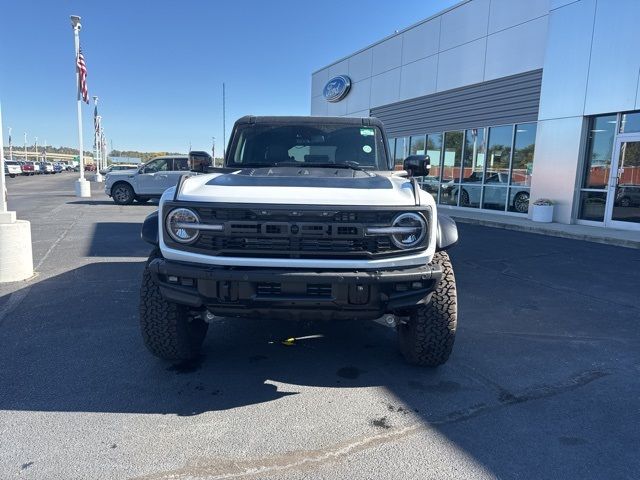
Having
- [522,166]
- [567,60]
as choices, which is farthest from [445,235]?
[522,166]

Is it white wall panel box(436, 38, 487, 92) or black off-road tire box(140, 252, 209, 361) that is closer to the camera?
black off-road tire box(140, 252, 209, 361)

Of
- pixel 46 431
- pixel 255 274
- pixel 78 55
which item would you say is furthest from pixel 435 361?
pixel 78 55

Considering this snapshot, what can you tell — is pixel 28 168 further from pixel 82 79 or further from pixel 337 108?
pixel 337 108

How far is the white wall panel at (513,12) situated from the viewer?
44.0ft

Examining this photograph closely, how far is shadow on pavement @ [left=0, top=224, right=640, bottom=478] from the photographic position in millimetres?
2617

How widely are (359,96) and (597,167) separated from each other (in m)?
12.9

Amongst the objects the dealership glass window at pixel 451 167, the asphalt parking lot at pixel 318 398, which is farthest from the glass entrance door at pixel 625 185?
the asphalt parking lot at pixel 318 398

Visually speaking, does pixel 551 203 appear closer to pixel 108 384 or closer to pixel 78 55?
pixel 108 384

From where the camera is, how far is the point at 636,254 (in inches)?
345

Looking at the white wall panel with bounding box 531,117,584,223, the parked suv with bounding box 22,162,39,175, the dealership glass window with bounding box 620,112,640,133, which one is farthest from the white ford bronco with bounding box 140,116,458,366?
the parked suv with bounding box 22,162,39,175

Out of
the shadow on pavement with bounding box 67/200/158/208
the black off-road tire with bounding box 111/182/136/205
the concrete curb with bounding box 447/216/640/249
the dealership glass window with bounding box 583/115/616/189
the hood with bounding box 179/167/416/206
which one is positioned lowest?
the shadow on pavement with bounding box 67/200/158/208

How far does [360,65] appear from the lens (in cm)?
2252

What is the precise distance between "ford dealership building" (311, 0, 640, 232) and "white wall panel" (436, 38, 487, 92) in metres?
0.04

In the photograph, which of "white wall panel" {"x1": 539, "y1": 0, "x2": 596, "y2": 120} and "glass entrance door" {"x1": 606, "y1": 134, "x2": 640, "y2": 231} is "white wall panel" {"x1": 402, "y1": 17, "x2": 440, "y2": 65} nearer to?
"white wall panel" {"x1": 539, "y1": 0, "x2": 596, "y2": 120}
